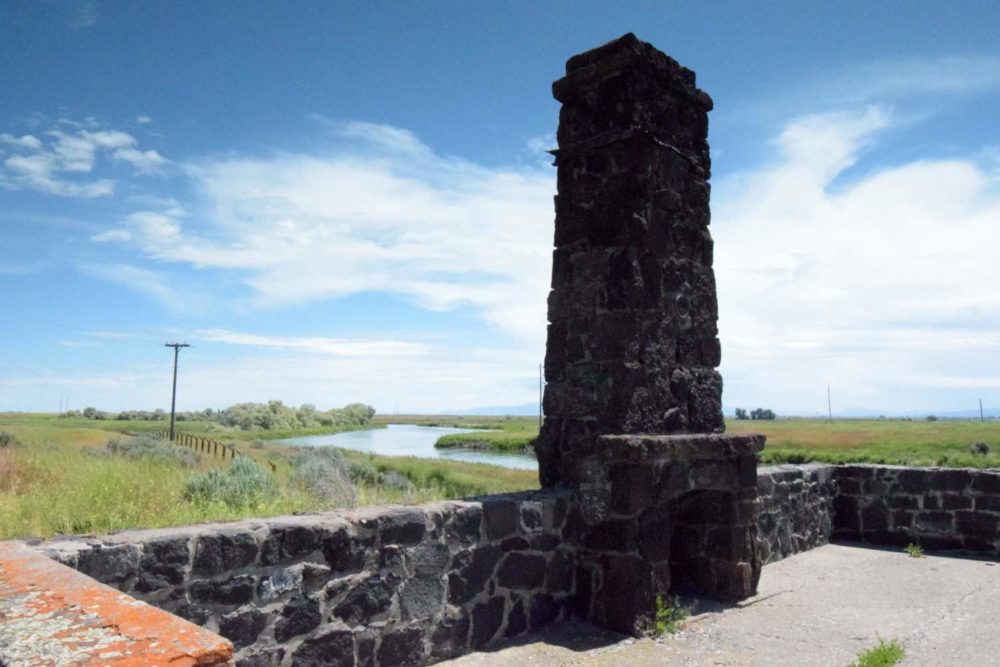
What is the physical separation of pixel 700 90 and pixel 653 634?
173 inches

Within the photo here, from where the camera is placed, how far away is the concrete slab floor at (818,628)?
458 cm

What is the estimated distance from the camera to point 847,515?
8906 millimetres

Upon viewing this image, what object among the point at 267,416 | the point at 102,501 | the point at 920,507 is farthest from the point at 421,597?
the point at 267,416

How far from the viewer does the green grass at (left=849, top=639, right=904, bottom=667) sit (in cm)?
441

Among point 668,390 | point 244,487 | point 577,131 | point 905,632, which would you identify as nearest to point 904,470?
point 905,632

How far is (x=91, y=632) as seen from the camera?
1806mm

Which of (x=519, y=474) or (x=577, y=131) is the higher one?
(x=577, y=131)

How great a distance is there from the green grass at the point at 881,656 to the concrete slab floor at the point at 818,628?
0.07 meters

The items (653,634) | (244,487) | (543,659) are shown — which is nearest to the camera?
(543,659)

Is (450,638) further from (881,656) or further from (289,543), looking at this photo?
(881,656)

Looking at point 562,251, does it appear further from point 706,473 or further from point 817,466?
point 817,466

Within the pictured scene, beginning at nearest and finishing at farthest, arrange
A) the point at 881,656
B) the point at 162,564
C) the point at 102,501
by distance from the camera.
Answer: the point at 162,564 → the point at 881,656 → the point at 102,501

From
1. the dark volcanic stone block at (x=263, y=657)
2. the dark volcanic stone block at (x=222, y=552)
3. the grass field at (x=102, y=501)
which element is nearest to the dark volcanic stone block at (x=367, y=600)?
the dark volcanic stone block at (x=263, y=657)

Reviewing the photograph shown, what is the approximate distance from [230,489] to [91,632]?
7.60 metres
